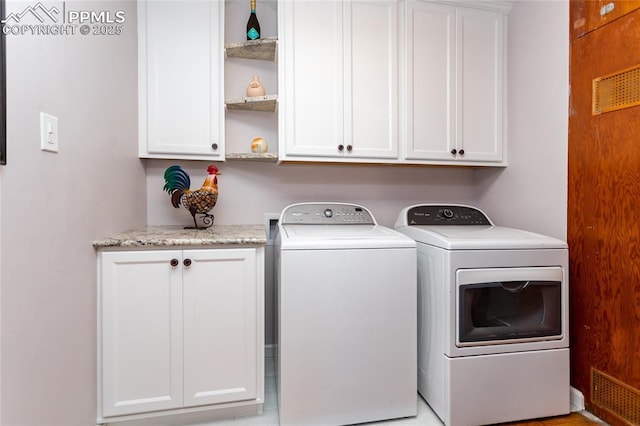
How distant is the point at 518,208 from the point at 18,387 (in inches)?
97.8

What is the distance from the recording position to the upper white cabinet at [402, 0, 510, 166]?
1.95m


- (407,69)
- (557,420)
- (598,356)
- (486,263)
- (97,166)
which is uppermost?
(407,69)

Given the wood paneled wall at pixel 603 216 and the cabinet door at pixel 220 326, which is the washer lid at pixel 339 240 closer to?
the cabinet door at pixel 220 326

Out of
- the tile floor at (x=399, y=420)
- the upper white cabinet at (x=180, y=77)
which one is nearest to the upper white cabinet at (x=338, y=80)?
the upper white cabinet at (x=180, y=77)

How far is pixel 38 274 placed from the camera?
3.38ft

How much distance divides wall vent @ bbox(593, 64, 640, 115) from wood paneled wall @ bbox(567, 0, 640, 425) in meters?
0.02

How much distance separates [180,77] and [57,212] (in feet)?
3.40

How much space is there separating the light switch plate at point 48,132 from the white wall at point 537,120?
2.31 metres

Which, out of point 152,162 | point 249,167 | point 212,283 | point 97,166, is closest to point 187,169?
point 152,162

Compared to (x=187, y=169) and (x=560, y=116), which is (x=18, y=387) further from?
(x=560, y=116)

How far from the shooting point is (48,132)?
3.52ft

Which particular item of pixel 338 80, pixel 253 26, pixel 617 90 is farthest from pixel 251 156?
pixel 617 90

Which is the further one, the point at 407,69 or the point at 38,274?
the point at 407,69

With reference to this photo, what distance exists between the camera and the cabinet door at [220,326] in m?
1.46
